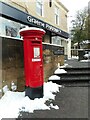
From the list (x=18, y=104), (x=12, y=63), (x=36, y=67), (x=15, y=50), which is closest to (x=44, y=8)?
(x=15, y=50)

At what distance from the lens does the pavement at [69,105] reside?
475 cm

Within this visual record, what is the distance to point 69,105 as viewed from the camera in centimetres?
547

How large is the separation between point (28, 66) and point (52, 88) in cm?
173

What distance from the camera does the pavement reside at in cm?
475

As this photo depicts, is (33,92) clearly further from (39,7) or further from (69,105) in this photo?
(39,7)

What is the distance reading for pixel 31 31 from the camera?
5.61 m

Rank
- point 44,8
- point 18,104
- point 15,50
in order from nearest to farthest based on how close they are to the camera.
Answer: point 18,104 → point 15,50 → point 44,8

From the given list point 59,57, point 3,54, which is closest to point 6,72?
point 3,54

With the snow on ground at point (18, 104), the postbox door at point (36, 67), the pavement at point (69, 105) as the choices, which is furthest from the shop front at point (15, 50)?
the pavement at point (69, 105)

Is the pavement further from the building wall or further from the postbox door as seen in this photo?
the building wall

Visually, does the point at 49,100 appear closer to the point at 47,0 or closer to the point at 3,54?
the point at 3,54

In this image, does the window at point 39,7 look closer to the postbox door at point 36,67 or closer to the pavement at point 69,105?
the pavement at point 69,105

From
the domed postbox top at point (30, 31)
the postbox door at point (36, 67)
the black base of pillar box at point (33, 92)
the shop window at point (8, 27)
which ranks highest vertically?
the shop window at point (8, 27)

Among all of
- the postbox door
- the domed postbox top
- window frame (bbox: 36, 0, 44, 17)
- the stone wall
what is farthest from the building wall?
the postbox door
